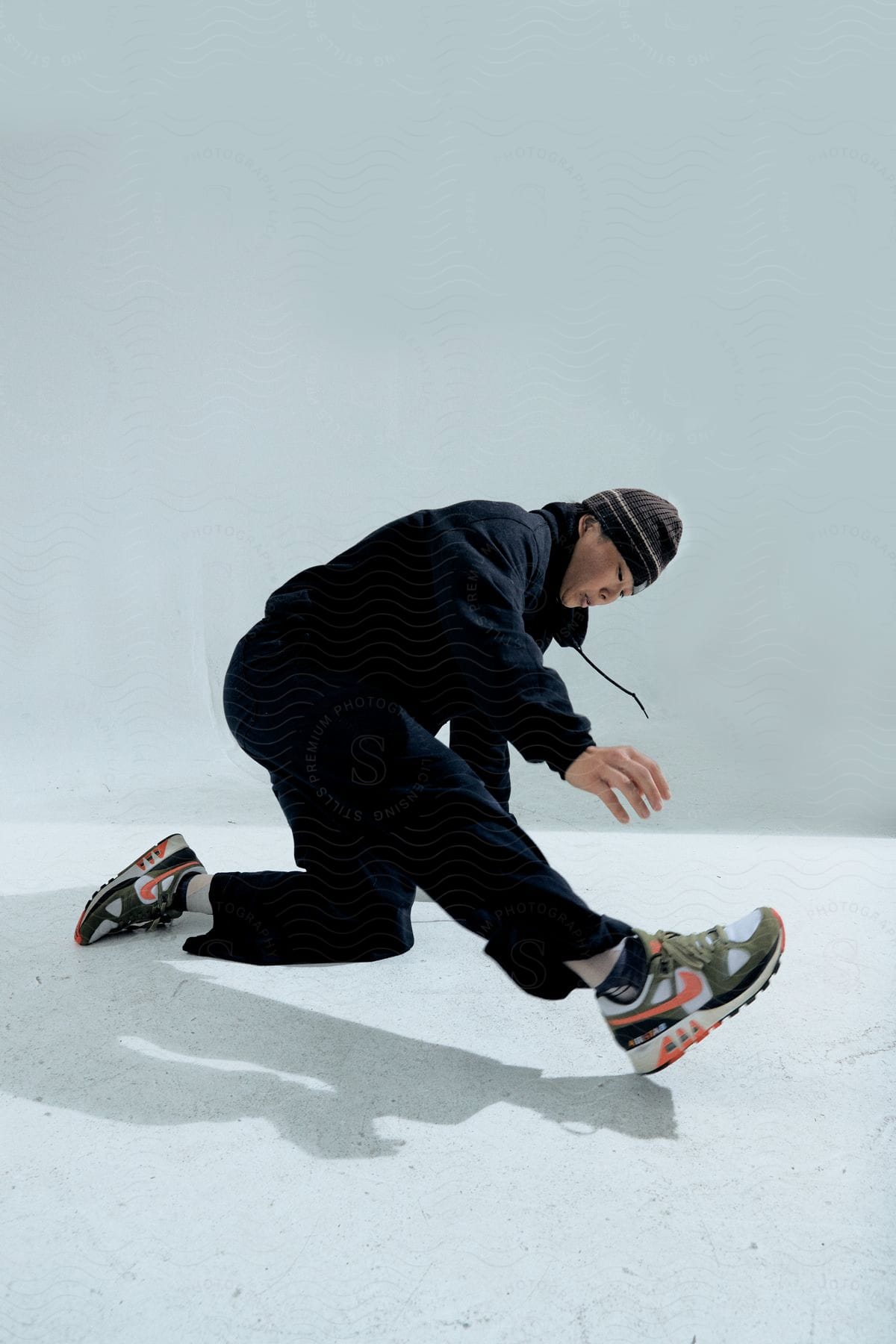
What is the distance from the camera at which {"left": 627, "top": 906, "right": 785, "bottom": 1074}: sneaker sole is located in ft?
4.51

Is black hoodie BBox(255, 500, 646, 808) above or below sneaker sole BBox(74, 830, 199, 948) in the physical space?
above

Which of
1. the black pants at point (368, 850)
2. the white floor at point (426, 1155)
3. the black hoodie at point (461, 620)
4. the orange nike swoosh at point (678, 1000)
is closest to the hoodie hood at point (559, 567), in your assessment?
the black hoodie at point (461, 620)

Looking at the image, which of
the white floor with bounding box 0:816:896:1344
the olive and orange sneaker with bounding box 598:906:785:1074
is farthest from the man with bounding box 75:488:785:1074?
the white floor with bounding box 0:816:896:1344

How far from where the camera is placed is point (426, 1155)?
127 cm

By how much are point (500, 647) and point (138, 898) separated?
0.92 meters

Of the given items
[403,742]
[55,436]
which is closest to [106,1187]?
[403,742]

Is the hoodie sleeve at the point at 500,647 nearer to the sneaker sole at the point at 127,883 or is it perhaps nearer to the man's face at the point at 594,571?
the man's face at the point at 594,571

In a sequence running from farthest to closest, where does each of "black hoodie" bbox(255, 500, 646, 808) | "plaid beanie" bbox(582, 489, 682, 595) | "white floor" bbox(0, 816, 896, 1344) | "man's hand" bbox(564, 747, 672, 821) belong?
"plaid beanie" bbox(582, 489, 682, 595)
"black hoodie" bbox(255, 500, 646, 808)
"man's hand" bbox(564, 747, 672, 821)
"white floor" bbox(0, 816, 896, 1344)

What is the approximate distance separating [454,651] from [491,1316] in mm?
733

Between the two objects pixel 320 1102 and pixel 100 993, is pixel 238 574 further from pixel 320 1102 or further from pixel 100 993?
pixel 320 1102

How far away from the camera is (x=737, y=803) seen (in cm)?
283

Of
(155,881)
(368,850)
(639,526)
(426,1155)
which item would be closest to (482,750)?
(368,850)

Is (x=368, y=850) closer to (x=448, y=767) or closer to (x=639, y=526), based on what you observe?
(x=448, y=767)

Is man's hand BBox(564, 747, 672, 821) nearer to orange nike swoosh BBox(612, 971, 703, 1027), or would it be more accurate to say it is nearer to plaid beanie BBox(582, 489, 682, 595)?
orange nike swoosh BBox(612, 971, 703, 1027)
